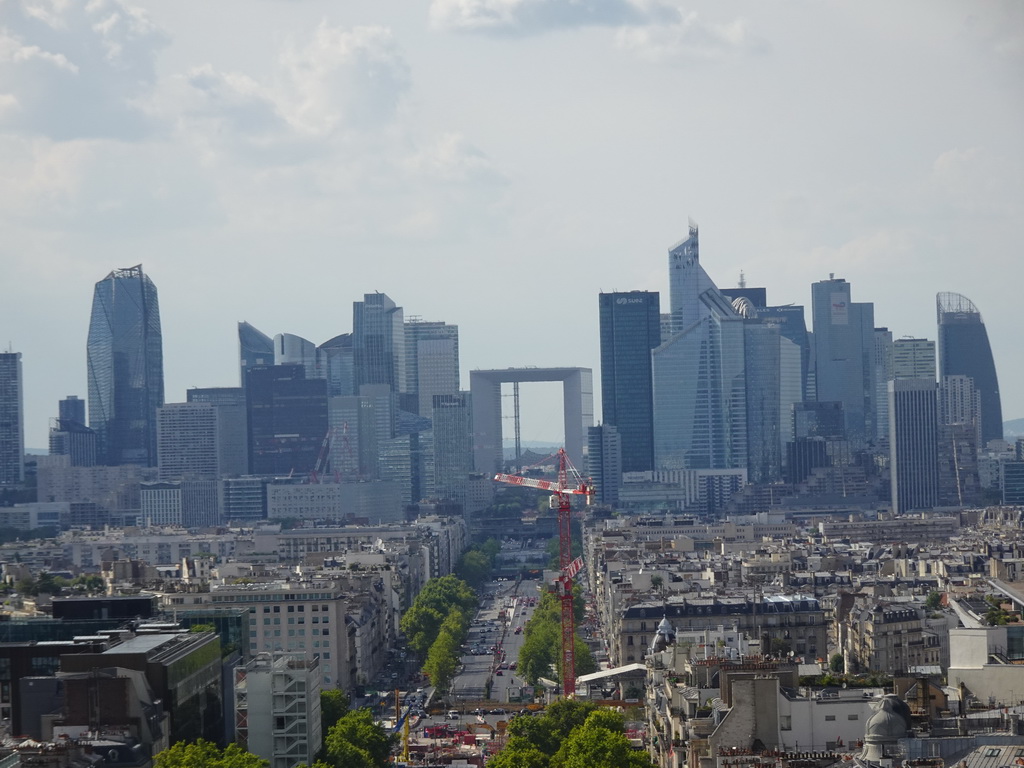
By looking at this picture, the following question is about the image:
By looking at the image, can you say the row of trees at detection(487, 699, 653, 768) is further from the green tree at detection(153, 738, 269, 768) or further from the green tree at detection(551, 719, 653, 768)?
the green tree at detection(153, 738, 269, 768)

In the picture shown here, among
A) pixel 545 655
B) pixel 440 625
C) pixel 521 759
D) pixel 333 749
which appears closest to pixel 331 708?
pixel 333 749

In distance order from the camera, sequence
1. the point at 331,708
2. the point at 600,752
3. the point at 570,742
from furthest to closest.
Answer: the point at 331,708
the point at 570,742
the point at 600,752

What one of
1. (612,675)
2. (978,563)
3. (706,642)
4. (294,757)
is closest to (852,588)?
(978,563)

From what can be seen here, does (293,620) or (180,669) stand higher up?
(180,669)

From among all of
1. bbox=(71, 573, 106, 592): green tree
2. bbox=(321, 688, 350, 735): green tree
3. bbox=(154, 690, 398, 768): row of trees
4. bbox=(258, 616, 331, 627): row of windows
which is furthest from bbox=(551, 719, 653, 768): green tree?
bbox=(71, 573, 106, 592): green tree

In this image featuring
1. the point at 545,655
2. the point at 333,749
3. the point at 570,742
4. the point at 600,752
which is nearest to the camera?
the point at 600,752

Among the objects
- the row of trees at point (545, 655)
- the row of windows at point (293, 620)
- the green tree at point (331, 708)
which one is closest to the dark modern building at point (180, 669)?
the green tree at point (331, 708)

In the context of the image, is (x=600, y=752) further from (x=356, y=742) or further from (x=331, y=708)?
(x=331, y=708)
